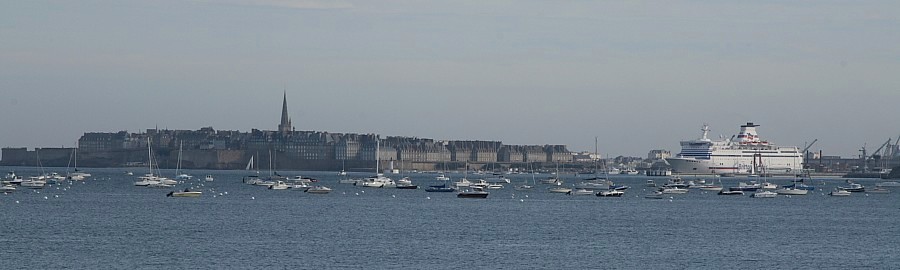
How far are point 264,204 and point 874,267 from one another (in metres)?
40.7

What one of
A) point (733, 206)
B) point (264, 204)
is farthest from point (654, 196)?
point (264, 204)

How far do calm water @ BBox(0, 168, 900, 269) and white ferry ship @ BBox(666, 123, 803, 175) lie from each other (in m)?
96.1

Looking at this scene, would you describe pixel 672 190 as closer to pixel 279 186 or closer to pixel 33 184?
pixel 279 186

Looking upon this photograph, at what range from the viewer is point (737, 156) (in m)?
180

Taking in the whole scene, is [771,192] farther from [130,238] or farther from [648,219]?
[130,238]

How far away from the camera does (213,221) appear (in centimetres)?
5769

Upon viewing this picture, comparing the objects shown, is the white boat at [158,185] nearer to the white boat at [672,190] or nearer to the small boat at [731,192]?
the white boat at [672,190]

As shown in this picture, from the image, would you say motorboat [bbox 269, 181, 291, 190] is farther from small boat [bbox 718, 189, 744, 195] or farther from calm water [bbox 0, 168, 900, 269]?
small boat [bbox 718, 189, 744, 195]

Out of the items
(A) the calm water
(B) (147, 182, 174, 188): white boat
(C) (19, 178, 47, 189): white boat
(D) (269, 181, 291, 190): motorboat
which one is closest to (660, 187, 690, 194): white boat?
(A) the calm water

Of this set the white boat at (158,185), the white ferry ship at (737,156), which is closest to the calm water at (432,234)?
the white boat at (158,185)

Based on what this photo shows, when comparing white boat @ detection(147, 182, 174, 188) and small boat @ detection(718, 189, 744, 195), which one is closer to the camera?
small boat @ detection(718, 189, 744, 195)

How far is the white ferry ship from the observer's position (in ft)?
585

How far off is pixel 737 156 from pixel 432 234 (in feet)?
439

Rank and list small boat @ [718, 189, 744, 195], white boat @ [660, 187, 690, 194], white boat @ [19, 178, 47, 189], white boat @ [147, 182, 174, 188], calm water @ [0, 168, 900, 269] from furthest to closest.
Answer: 1. white boat @ [147, 182, 174, 188]
2. small boat @ [718, 189, 744, 195]
3. white boat @ [660, 187, 690, 194]
4. white boat @ [19, 178, 47, 189]
5. calm water @ [0, 168, 900, 269]
